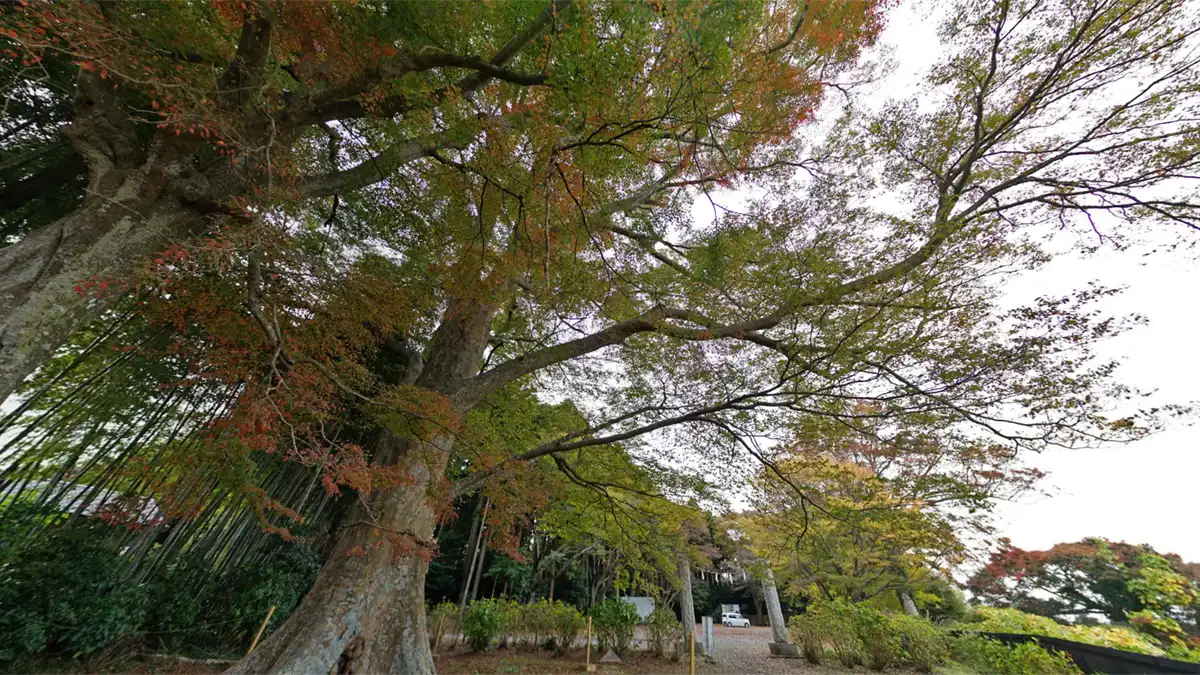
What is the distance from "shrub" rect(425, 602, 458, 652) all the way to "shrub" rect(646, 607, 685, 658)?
3666mm

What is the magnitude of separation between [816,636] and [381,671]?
25.8 ft

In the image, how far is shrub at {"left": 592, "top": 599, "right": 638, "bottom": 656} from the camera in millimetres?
7230

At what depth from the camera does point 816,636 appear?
25.2 ft

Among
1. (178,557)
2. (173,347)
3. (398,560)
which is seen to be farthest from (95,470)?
(398,560)

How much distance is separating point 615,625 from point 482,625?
228cm

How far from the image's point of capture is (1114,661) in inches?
168

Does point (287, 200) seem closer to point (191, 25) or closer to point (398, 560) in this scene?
point (191, 25)

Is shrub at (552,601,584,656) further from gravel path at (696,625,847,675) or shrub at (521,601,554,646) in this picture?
gravel path at (696,625,847,675)

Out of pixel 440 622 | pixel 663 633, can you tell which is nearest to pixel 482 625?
pixel 440 622

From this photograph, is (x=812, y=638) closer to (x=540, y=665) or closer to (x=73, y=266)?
(x=540, y=665)

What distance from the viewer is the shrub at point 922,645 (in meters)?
6.73

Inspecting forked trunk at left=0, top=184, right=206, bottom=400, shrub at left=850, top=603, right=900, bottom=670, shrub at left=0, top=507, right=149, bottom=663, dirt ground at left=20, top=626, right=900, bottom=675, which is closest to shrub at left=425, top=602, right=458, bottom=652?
dirt ground at left=20, top=626, right=900, bottom=675

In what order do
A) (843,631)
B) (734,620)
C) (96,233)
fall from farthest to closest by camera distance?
(734,620) → (843,631) → (96,233)

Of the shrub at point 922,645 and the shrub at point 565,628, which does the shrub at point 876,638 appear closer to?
the shrub at point 922,645
